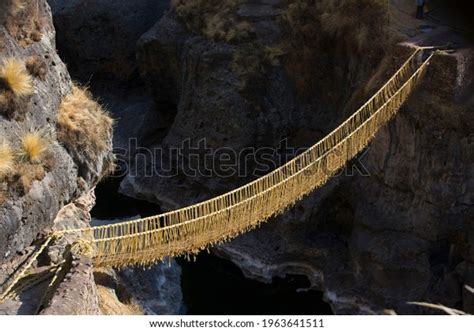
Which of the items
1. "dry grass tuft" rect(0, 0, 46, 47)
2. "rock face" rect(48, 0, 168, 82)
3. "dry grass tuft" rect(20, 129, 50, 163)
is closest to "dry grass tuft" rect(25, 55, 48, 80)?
"dry grass tuft" rect(0, 0, 46, 47)

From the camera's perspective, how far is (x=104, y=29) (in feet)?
74.2

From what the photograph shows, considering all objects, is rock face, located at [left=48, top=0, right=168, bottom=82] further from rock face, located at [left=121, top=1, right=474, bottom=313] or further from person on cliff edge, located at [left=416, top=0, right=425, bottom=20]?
person on cliff edge, located at [left=416, top=0, right=425, bottom=20]

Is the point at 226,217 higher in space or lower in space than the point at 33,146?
lower

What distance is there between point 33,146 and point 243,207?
153 inches

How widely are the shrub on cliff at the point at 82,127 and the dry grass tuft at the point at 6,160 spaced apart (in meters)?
1.47

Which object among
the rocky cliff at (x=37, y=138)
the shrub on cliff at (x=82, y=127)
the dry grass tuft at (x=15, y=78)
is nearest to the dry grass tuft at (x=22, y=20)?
the rocky cliff at (x=37, y=138)

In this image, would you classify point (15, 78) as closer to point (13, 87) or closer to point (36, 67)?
point (13, 87)

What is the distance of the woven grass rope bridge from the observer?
9.93 m

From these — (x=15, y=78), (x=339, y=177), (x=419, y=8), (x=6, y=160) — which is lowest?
(x=339, y=177)

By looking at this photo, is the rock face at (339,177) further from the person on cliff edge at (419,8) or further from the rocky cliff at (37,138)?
the rocky cliff at (37,138)

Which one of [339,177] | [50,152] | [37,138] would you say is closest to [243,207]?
[50,152]

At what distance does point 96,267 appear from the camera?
994 cm

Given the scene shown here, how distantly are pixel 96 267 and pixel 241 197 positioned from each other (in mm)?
2920

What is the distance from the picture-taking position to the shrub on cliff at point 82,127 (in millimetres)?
10242
